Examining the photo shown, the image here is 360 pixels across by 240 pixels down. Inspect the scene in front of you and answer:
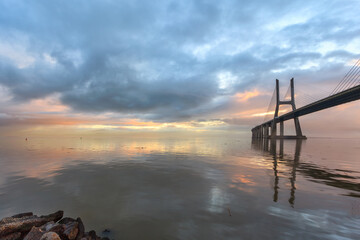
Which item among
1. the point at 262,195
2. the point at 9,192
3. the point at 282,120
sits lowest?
the point at 9,192

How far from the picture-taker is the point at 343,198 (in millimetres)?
8531

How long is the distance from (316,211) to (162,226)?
6.87 metres

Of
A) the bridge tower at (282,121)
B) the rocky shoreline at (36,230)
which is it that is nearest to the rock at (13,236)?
the rocky shoreline at (36,230)

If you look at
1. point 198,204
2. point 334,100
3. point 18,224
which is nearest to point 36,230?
point 18,224

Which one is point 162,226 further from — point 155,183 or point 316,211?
point 316,211

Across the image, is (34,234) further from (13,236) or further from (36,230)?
(13,236)

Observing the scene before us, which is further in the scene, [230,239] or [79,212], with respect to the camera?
[79,212]

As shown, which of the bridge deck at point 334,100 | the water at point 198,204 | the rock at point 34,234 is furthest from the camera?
the bridge deck at point 334,100

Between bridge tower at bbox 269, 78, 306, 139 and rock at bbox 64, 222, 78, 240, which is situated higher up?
bridge tower at bbox 269, 78, 306, 139

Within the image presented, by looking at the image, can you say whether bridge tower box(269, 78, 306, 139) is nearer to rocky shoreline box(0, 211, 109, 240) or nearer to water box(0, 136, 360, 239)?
water box(0, 136, 360, 239)

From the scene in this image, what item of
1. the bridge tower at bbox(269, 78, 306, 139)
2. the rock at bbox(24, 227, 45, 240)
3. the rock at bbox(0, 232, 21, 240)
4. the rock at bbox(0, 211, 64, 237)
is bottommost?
the rock at bbox(0, 232, 21, 240)

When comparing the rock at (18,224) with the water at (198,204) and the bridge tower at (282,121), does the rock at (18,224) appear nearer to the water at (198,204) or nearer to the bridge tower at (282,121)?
the water at (198,204)

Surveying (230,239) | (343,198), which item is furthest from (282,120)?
(230,239)

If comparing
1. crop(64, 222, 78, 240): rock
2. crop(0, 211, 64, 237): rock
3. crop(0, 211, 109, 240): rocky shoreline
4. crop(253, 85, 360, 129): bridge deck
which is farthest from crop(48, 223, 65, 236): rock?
crop(253, 85, 360, 129): bridge deck
